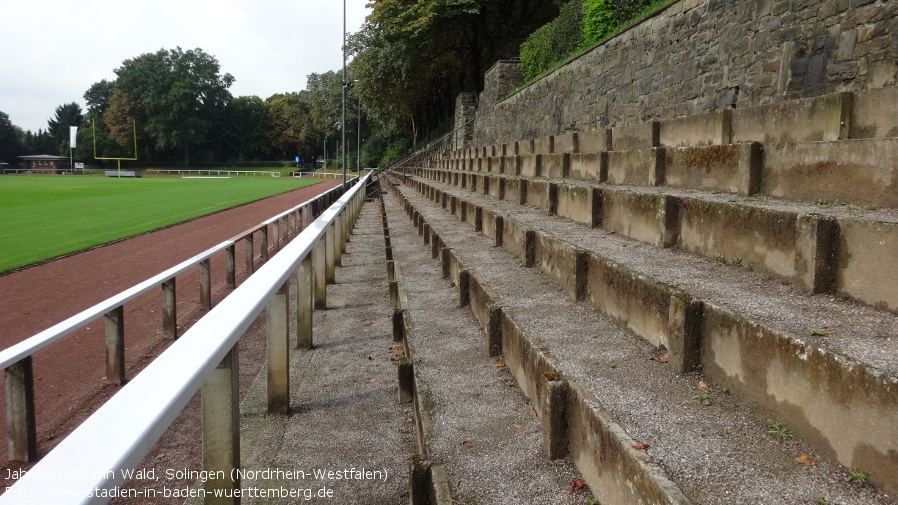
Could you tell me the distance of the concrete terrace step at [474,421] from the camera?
2.13m

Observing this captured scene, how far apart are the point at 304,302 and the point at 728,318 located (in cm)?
300

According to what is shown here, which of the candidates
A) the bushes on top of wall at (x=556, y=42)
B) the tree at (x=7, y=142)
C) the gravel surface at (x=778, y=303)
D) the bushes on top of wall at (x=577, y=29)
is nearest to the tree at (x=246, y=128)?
the tree at (x=7, y=142)

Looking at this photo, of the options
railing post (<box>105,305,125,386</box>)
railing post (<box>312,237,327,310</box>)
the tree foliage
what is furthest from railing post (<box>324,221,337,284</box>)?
the tree foliage

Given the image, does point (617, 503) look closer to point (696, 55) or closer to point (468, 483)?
point (468, 483)

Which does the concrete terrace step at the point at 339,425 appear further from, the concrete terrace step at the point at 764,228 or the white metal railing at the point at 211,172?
the white metal railing at the point at 211,172

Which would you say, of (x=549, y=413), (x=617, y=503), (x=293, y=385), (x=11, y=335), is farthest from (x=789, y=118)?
(x=11, y=335)

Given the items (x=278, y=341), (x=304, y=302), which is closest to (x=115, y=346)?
(x=304, y=302)

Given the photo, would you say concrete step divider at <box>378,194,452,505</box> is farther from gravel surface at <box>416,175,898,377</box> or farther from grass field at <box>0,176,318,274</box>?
grass field at <box>0,176,318,274</box>

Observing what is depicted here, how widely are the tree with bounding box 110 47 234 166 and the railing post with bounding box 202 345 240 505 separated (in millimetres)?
86464

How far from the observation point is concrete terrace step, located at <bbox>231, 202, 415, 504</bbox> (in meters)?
2.69

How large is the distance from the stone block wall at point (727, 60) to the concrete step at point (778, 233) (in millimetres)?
1720

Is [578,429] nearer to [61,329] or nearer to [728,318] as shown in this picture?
[728,318]

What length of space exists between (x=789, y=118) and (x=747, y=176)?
715 millimetres

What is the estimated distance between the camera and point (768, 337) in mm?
1977
